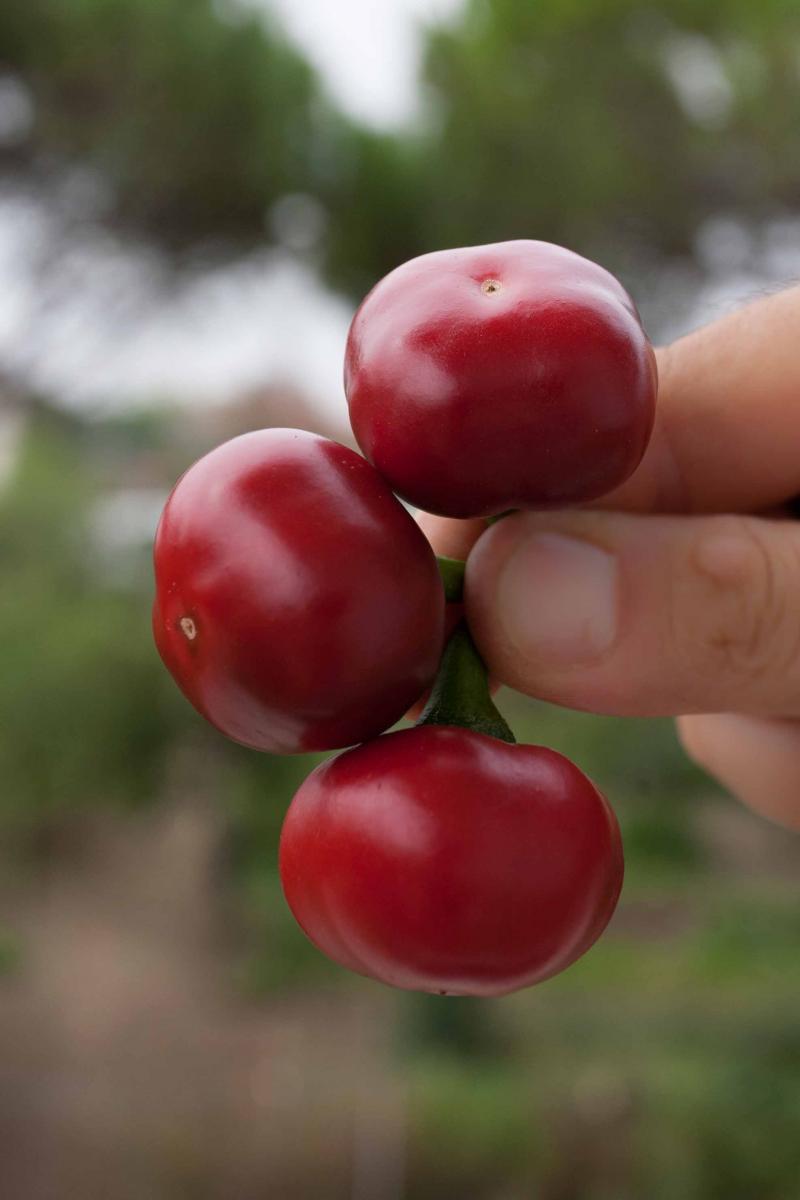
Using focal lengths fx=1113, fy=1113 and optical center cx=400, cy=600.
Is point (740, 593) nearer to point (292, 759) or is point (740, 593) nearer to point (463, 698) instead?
point (463, 698)

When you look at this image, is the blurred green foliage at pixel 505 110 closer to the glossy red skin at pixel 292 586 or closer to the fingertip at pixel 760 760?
the fingertip at pixel 760 760

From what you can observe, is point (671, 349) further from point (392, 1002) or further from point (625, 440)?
point (392, 1002)

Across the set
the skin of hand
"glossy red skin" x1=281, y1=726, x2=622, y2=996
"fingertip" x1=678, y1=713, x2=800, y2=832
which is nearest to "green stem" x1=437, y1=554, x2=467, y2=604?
the skin of hand

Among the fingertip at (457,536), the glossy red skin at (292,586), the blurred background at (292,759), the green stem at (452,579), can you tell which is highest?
the glossy red skin at (292,586)

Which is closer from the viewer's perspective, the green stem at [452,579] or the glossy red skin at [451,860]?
the glossy red skin at [451,860]

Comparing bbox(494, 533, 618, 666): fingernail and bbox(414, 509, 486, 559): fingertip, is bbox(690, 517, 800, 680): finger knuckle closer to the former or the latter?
bbox(494, 533, 618, 666): fingernail

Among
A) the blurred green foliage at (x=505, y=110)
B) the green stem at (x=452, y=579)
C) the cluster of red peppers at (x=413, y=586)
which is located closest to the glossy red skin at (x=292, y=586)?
the cluster of red peppers at (x=413, y=586)

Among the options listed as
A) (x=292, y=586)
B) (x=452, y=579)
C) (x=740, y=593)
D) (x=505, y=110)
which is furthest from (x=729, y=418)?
(x=505, y=110)

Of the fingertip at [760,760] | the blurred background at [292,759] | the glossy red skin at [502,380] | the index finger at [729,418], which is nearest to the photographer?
the glossy red skin at [502,380]
